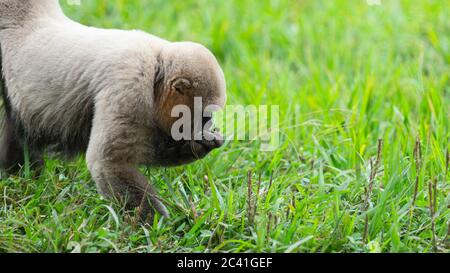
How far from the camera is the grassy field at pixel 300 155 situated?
3.94 meters

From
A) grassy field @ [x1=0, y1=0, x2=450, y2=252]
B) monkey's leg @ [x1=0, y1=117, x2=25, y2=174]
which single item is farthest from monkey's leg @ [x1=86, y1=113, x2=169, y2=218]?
monkey's leg @ [x1=0, y1=117, x2=25, y2=174]

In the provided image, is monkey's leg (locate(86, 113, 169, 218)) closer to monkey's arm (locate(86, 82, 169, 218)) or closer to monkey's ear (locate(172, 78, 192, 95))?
monkey's arm (locate(86, 82, 169, 218))

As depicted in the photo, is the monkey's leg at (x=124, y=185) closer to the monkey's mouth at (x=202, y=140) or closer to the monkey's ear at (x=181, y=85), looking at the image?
the monkey's mouth at (x=202, y=140)

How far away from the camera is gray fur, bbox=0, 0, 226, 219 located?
4004mm

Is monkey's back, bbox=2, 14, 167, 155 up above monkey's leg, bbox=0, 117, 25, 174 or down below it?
above

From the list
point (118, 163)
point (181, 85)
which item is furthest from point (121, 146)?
point (181, 85)

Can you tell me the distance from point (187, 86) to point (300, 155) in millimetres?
1471

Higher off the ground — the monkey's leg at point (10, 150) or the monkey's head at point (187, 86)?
the monkey's head at point (187, 86)

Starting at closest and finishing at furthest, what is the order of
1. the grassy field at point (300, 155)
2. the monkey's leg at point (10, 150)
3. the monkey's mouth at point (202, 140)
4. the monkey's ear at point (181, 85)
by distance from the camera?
the grassy field at point (300, 155)
the monkey's ear at point (181, 85)
the monkey's mouth at point (202, 140)
the monkey's leg at point (10, 150)

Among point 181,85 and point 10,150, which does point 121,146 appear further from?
point 10,150

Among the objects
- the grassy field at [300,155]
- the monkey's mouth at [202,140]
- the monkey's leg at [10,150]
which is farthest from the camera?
the monkey's leg at [10,150]

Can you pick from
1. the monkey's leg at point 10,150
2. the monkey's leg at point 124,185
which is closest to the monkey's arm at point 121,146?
the monkey's leg at point 124,185

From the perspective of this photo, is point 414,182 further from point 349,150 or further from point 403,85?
point 403,85

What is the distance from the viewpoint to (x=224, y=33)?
7492mm
